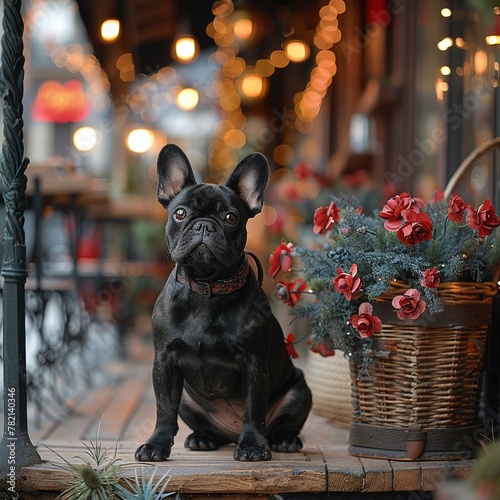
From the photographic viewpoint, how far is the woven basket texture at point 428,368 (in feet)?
9.11

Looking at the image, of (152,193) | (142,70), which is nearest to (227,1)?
(142,70)

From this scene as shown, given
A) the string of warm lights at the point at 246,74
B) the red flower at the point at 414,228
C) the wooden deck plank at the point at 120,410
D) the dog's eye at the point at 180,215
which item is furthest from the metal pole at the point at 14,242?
the string of warm lights at the point at 246,74

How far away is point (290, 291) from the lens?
3125 mm

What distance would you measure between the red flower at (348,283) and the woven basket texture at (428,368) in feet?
0.43

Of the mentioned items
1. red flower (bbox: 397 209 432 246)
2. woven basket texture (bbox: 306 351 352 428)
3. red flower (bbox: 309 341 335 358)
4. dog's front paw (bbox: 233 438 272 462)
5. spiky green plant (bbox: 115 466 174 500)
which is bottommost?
woven basket texture (bbox: 306 351 352 428)

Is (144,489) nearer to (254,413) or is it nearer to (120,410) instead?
(254,413)

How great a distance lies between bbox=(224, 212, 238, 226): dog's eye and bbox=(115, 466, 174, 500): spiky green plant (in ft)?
2.65

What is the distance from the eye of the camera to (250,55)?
1295 centimetres

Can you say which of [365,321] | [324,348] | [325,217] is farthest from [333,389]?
[365,321]

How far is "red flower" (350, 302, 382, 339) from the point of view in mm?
2746

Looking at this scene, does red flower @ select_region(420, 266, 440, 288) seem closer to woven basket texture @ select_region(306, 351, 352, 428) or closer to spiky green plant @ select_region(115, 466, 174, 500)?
spiky green plant @ select_region(115, 466, 174, 500)

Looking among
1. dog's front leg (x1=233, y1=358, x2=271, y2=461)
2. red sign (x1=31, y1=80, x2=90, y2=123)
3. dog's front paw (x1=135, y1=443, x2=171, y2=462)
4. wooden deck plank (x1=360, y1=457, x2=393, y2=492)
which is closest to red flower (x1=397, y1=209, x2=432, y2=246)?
dog's front leg (x1=233, y1=358, x2=271, y2=461)

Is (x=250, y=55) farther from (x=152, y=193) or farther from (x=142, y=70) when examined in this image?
(x=142, y=70)

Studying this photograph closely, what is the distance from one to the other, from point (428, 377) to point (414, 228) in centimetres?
50
